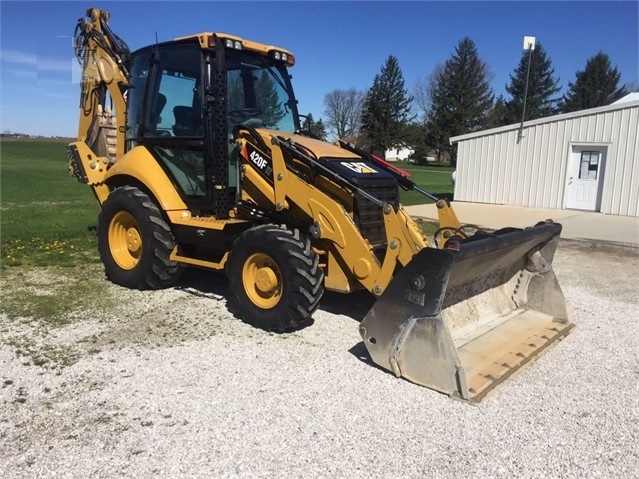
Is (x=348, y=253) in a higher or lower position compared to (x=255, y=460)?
higher

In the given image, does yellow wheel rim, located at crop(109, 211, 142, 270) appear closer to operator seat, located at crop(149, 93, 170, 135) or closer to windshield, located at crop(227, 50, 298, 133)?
operator seat, located at crop(149, 93, 170, 135)

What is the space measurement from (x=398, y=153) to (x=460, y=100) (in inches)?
485

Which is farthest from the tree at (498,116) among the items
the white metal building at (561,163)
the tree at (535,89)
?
the white metal building at (561,163)

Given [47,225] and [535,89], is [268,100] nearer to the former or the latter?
[47,225]

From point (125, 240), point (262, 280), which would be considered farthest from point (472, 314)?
point (125, 240)

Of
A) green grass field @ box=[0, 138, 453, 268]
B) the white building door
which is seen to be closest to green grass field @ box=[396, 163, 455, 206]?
green grass field @ box=[0, 138, 453, 268]

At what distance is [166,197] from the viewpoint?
6.11m

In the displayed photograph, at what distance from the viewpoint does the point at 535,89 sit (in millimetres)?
60656

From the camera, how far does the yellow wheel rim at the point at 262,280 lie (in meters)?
5.13

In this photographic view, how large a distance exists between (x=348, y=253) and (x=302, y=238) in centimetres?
50

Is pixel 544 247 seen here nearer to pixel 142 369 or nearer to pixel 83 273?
pixel 142 369

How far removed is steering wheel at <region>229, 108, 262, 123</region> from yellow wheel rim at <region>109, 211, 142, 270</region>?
180cm

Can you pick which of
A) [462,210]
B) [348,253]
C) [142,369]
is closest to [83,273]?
[142,369]

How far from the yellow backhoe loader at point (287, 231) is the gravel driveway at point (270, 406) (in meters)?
0.30
